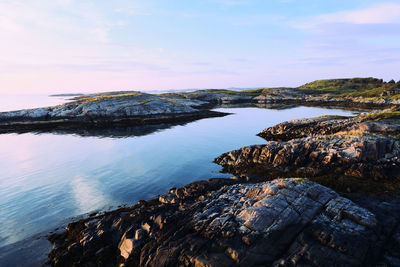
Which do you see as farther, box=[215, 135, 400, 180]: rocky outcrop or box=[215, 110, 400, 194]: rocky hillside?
box=[215, 135, 400, 180]: rocky outcrop

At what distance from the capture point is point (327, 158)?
25797 mm

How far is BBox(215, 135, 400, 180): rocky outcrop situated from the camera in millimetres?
23234

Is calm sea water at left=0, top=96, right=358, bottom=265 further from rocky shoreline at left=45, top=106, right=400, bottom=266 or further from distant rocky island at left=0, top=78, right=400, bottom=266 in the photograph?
distant rocky island at left=0, top=78, right=400, bottom=266

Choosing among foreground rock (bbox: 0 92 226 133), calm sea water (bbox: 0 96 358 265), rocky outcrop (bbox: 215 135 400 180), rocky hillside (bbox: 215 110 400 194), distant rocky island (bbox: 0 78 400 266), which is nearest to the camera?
distant rocky island (bbox: 0 78 400 266)

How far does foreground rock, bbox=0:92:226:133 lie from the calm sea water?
18.2m

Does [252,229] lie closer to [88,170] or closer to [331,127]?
[88,170]

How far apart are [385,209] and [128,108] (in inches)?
3428

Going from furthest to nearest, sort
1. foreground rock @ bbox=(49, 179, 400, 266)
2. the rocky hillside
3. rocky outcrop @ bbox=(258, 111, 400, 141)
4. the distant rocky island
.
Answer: rocky outcrop @ bbox=(258, 111, 400, 141) < the rocky hillside < the distant rocky island < foreground rock @ bbox=(49, 179, 400, 266)

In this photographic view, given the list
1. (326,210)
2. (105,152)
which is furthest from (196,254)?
(105,152)

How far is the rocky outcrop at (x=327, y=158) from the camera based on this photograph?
76.2 feet

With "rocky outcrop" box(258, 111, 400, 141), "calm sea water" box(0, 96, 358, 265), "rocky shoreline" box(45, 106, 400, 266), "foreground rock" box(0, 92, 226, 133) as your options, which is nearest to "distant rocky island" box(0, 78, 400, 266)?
"rocky shoreline" box(45, 106, 400, 266)

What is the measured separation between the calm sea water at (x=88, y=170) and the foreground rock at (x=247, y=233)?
16.5 ft

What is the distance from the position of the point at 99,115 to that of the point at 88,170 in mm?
59576

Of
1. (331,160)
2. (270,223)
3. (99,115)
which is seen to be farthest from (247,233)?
(99,115)
